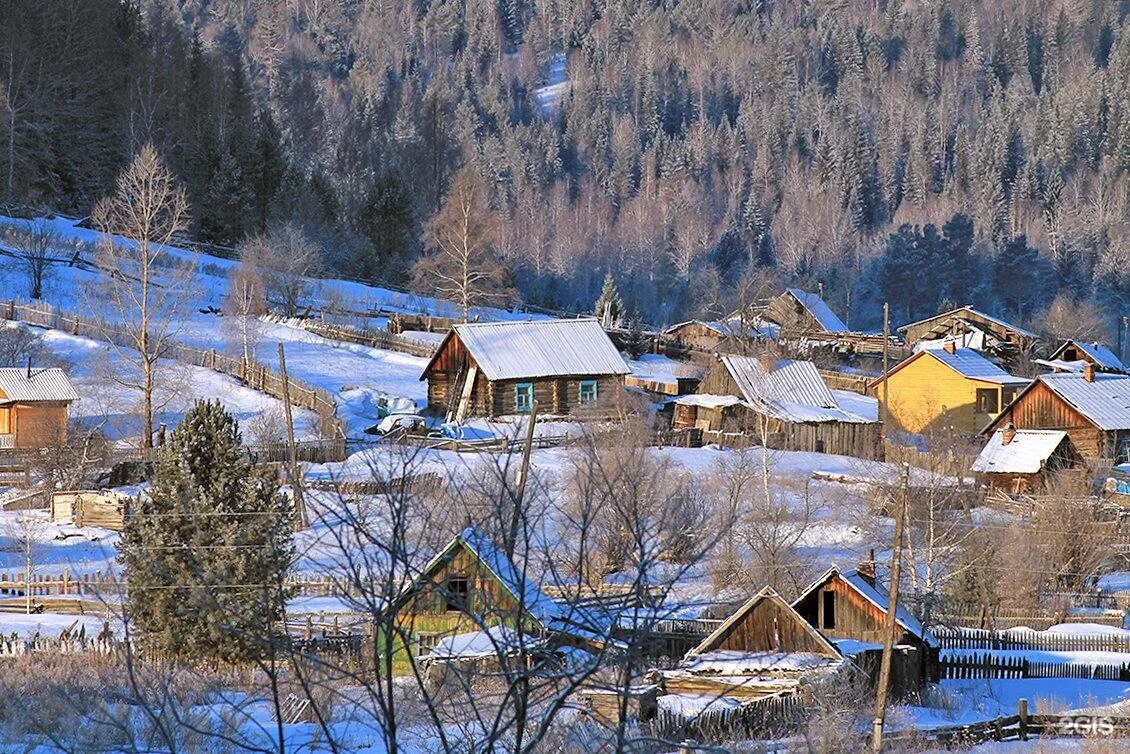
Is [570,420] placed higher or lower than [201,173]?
lower

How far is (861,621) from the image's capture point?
29109mm

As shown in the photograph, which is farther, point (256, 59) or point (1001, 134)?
point (256, 59)

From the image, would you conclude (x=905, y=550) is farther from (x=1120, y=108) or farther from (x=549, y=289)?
(x=1120, y=108)

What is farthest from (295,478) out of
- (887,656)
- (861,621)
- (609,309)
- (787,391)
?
(609,309)

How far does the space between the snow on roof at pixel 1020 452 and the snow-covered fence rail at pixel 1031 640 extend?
12.5 m

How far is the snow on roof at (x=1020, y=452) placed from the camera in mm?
44062

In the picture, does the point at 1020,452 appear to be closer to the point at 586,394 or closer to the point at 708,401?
the point at 708,401

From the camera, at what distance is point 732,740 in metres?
21.3

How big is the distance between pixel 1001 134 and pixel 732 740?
5486 inches

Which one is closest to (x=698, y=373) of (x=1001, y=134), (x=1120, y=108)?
(x=1001, y=134)

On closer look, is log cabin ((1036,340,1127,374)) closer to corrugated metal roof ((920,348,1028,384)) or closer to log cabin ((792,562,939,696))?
corrugated metal roof ((920,348,1028,384))

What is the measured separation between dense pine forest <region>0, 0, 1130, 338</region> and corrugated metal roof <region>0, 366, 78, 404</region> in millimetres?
25149

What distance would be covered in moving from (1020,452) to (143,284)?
81.0 ft

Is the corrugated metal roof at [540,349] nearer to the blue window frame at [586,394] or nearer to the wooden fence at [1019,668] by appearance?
the blue window frame at [586,394]
